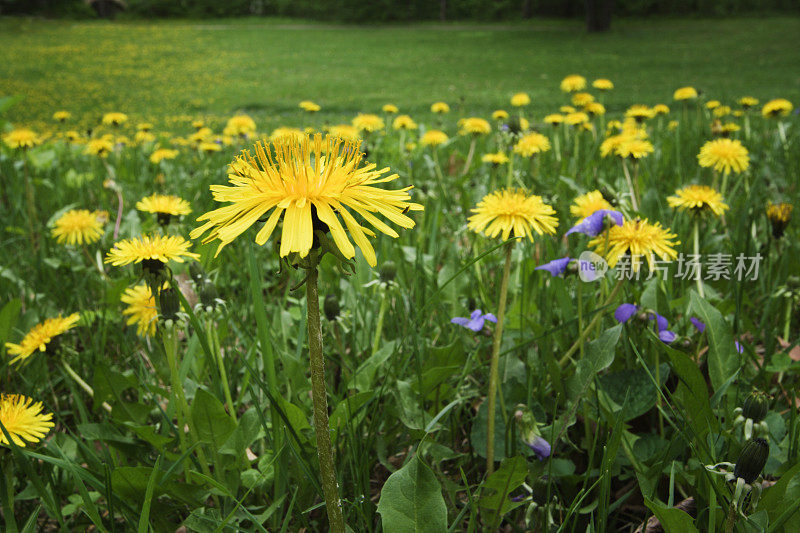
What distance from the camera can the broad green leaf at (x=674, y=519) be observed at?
2.46 ft

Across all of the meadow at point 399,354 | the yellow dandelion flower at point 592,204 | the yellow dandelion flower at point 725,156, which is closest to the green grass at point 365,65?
the yellow dandelion flower at point 725,156

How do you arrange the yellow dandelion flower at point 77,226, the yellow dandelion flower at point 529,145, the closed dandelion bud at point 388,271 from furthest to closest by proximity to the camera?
the yellow dandelion flower at point 529,145 < the yellow dandelion flower at point 77,226 < the closed dandelion bud at point 388,271

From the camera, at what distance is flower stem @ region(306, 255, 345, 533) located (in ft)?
2.02

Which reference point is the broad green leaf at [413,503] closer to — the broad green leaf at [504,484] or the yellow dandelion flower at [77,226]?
the broad green leaf at [504,484]

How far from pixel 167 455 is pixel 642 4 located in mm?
25512

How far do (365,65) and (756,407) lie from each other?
14.0 meters

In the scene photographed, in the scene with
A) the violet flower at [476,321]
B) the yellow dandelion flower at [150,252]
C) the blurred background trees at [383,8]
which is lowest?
the violet flower at [476,321]

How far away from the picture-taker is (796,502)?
2.45ft

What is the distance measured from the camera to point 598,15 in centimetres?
1825

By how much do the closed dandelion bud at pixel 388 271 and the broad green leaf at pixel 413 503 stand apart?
63cm

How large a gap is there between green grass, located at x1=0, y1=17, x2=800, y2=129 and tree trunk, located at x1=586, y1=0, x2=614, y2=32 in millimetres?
392

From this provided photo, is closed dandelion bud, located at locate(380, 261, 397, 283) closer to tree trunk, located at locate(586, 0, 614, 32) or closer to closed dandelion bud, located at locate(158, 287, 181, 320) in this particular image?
closed dandelion bud, located at locate(158, 287, 181, 320)

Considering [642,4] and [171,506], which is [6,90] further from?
[642,4]

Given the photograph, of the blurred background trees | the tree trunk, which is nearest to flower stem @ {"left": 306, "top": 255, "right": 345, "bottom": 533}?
the tree trunk
